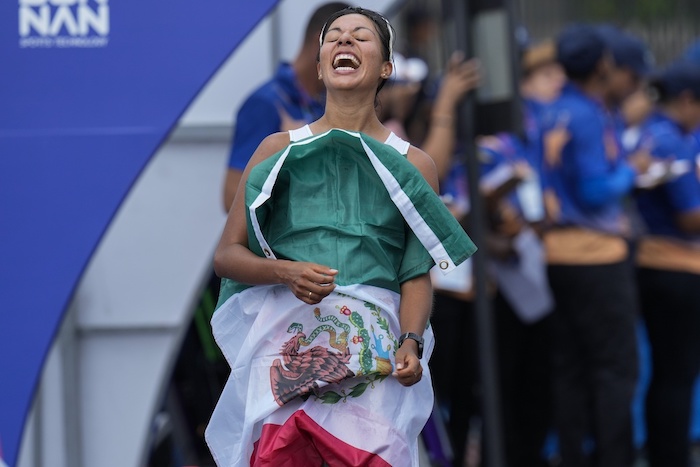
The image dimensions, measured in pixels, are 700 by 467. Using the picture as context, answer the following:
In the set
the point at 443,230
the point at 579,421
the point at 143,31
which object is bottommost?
the point at 579,421

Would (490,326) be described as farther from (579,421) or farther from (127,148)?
(127,148)

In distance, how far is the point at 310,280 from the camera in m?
2.79

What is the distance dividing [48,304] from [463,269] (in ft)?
7.49

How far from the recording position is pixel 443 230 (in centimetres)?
300

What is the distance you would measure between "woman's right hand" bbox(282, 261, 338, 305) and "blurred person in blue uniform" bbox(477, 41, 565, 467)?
3168mm

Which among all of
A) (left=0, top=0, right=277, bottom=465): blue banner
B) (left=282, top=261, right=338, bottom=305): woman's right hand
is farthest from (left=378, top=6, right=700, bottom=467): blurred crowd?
(left=282, top=261, right=338, bottom=305): woman's right hand

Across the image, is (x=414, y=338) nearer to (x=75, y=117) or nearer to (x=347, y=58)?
(x=347, y=58)

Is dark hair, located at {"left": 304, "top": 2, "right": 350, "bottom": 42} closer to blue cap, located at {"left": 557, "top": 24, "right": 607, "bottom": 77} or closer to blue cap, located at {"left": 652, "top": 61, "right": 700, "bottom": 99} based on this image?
blue cap, located at {"left": 557, "top": 24, "right": 607, "bottom": 77}

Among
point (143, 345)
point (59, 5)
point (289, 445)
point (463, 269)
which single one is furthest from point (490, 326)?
point (289, 445)

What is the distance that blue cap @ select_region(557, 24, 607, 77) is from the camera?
605 cm

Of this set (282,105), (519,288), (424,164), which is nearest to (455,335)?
(519,288)

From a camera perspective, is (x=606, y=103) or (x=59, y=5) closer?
(x=59, y=5)

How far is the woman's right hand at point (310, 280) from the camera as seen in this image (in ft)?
9.07

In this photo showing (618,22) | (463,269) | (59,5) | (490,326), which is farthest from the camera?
(618,22)
